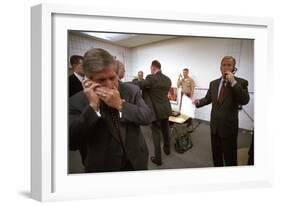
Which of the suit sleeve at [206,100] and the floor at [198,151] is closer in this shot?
the floor at [198,151]

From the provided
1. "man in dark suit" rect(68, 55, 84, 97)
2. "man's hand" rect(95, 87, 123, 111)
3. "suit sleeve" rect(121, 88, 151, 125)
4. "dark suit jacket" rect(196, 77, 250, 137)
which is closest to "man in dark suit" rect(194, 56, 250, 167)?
"dark suit jacket" rect(196, 77, 250, 137)

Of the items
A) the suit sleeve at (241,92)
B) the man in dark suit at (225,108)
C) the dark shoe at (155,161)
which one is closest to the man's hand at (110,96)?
the dark shoe at (155,161)

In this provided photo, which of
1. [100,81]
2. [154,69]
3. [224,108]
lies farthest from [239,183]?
[100,81]

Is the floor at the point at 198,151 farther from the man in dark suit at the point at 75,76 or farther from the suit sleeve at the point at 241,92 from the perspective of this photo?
the man in dark suit at the point at 75,76

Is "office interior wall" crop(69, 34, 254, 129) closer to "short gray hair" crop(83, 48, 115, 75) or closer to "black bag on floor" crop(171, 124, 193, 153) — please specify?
"short gray hair" crop(83, 48, 115, 75)

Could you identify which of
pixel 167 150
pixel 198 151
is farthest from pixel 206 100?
pixel 167 150

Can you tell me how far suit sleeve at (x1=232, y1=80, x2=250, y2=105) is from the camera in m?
4.19

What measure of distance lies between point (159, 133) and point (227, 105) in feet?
2.16

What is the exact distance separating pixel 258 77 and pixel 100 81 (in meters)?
1.40

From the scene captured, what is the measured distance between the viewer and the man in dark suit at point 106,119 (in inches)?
147

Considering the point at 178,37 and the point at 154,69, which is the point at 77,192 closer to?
the point at 154,69

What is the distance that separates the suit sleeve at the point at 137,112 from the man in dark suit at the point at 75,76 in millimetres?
388

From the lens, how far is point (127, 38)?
12.6 ft

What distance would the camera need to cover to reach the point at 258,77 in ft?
14.0
